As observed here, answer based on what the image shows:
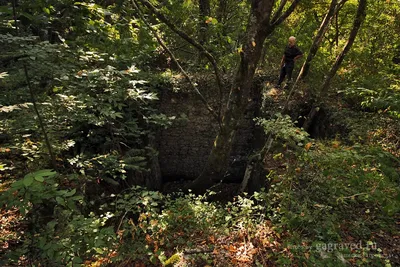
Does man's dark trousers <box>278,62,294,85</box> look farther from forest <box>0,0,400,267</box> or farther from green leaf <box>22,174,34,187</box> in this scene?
green leaf <box>22,174,34,187</box>

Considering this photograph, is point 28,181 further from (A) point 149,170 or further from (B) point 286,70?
(B) point 286,70

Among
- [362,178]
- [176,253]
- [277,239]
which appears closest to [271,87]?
[362,178]

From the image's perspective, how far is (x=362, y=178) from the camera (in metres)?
3.21

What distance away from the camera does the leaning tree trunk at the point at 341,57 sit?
16.9ft

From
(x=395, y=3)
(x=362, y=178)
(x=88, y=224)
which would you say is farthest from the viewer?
(x=395, y=3)

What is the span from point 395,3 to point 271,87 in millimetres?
3681

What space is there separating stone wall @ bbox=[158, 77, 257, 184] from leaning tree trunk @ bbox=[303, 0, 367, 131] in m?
2.08

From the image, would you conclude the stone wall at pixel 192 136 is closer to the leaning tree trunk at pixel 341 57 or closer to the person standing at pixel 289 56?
the person standing at pixel 289 56

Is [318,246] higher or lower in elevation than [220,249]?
higher

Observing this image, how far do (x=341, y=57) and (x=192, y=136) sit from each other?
15.5 feet

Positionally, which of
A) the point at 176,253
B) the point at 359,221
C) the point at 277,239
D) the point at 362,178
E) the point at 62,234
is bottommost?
the point at 176,253

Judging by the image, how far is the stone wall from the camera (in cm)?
782

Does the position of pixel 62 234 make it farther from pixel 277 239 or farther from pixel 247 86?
pixel 247 86

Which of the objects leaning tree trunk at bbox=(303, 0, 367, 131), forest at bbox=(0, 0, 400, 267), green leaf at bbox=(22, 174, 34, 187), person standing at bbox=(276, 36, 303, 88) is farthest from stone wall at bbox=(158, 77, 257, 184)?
green leaf at bbox=(22, 174, 34, 187)
